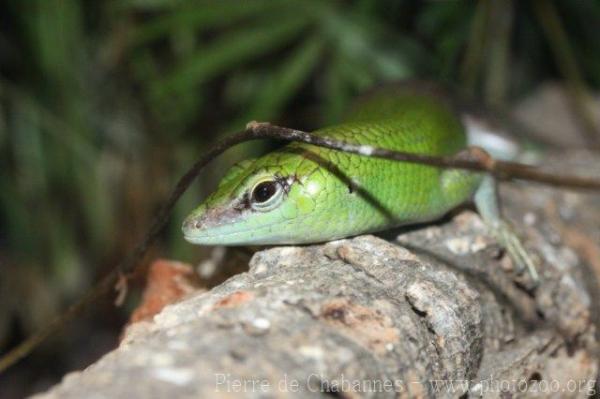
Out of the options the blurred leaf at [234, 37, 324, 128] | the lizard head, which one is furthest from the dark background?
the lizard head

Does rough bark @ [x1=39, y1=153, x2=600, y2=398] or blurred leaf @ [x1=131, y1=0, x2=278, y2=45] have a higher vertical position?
blurred leaf @ [x1=131, y1=0, x2=278, y2=45]

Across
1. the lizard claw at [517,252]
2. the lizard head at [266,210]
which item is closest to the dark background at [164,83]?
the lizard claw at [517,252]

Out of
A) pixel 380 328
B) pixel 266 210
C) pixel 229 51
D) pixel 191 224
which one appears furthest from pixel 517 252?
pixel 229 51

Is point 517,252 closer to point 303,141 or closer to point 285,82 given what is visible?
point 303,141

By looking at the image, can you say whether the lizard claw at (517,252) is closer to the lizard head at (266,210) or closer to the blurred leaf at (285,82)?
the lizard head at (266,210)

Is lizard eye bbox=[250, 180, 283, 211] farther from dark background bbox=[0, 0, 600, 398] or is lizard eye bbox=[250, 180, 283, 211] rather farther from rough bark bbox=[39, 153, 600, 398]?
dark background bbox=[0, 0, 600, 398]

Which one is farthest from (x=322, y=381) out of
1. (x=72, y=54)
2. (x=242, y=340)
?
(x=72, y=54)
